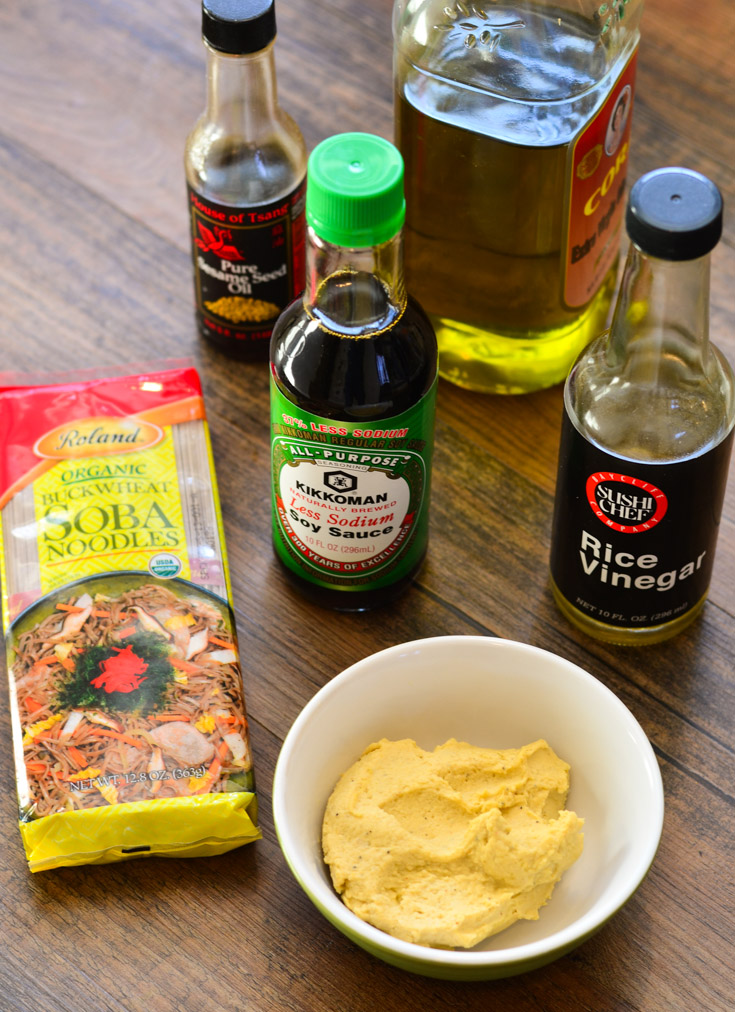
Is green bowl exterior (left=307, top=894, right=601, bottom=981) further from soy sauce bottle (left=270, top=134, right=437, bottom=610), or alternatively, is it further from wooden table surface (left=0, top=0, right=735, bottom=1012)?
soy sauce bottle (left=270, top=134, right=437, bottom=610)

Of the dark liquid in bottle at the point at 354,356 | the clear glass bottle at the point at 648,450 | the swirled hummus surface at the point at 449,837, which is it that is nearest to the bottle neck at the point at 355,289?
the dark liquid in bottle at the point at 354,356

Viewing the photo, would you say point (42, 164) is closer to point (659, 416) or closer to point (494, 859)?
point (659, 416)

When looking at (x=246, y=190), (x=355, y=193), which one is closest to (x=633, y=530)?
(x=355, y=193)

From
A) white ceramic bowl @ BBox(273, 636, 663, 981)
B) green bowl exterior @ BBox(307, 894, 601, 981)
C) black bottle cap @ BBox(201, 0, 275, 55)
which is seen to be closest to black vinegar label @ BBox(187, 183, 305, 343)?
black bottle cap @ BBox(201, 0, 275, 55)

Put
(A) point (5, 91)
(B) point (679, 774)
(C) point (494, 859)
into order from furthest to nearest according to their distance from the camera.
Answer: (A) point (5, 91)
(B) point (679, 774)
(C) point (494, 859)

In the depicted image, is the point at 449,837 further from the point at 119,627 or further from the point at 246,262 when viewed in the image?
the point at 246,262

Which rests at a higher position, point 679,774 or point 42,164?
point 42,164

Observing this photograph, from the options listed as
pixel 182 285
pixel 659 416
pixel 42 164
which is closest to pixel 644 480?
pixel 659 416
